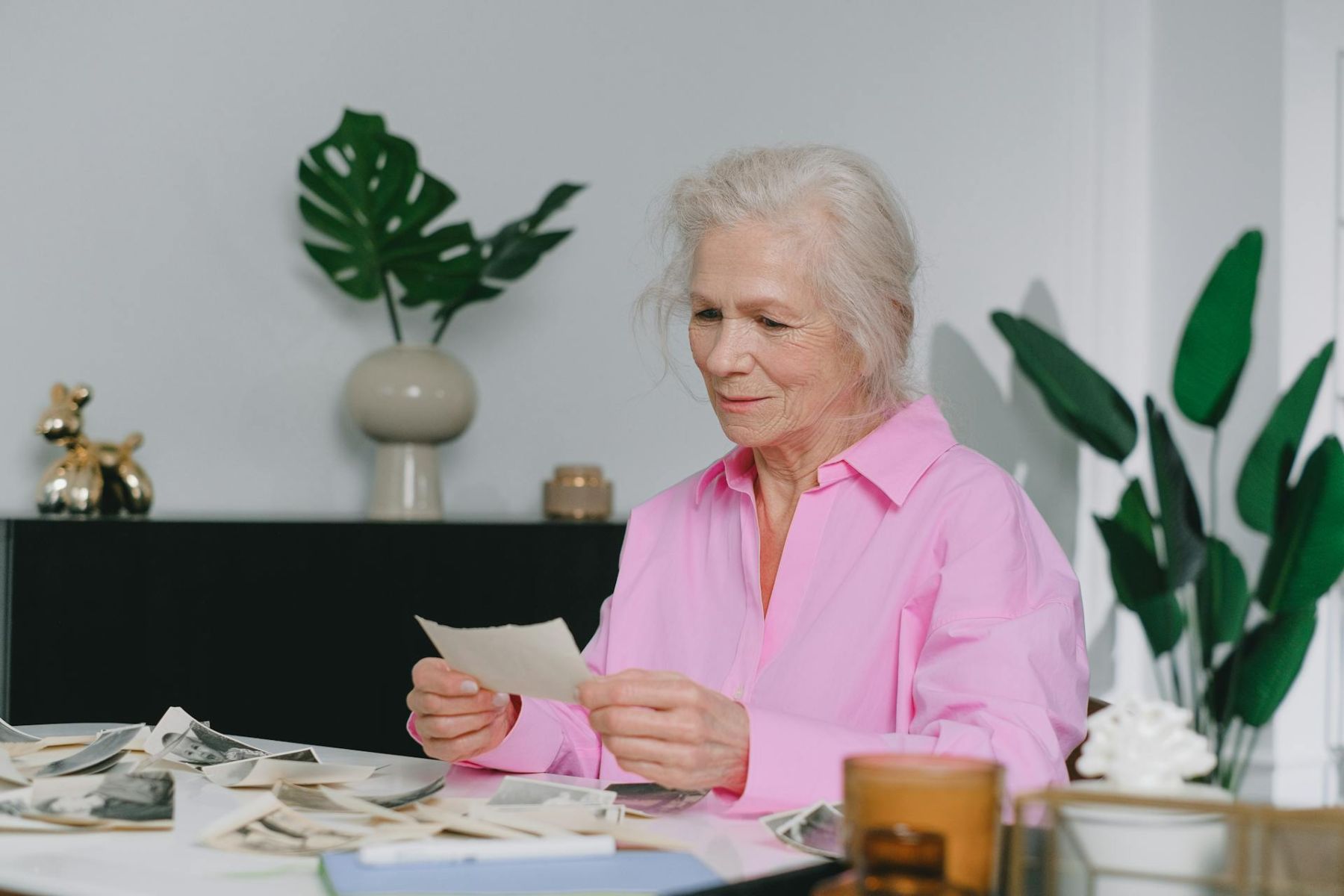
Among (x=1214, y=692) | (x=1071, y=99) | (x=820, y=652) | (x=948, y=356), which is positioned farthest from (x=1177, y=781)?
(x=1071, y=99)

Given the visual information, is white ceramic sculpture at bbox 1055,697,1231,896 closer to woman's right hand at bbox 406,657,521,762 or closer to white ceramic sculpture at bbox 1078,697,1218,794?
white ceramic sculpture at bbox 1078,697,1218,794

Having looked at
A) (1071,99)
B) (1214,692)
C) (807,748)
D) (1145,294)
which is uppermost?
(1071,99)

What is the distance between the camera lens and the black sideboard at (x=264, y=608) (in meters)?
2.34

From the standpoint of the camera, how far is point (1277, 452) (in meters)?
3.39

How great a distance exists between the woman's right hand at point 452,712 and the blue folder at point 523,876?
0.41m

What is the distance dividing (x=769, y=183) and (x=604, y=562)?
4.64ft

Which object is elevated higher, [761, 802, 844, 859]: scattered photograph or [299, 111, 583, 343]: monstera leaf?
[299, 111, 583, 343]: monstera leaf

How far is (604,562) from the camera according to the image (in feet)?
9.64

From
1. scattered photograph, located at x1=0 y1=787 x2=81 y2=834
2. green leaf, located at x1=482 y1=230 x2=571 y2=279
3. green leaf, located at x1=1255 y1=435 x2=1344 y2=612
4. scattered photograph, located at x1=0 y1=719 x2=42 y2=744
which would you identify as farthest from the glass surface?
green leaf, located at x1=1255 y1=435 x2=1344 y2=612

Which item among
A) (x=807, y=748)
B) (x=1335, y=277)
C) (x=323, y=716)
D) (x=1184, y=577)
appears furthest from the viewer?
(x=1335, y=277)

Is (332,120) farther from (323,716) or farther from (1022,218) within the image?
(1022,218)

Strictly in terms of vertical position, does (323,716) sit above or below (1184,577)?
below

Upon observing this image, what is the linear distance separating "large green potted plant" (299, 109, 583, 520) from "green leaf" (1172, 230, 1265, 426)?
5.01 feet

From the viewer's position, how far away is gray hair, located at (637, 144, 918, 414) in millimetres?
1639
